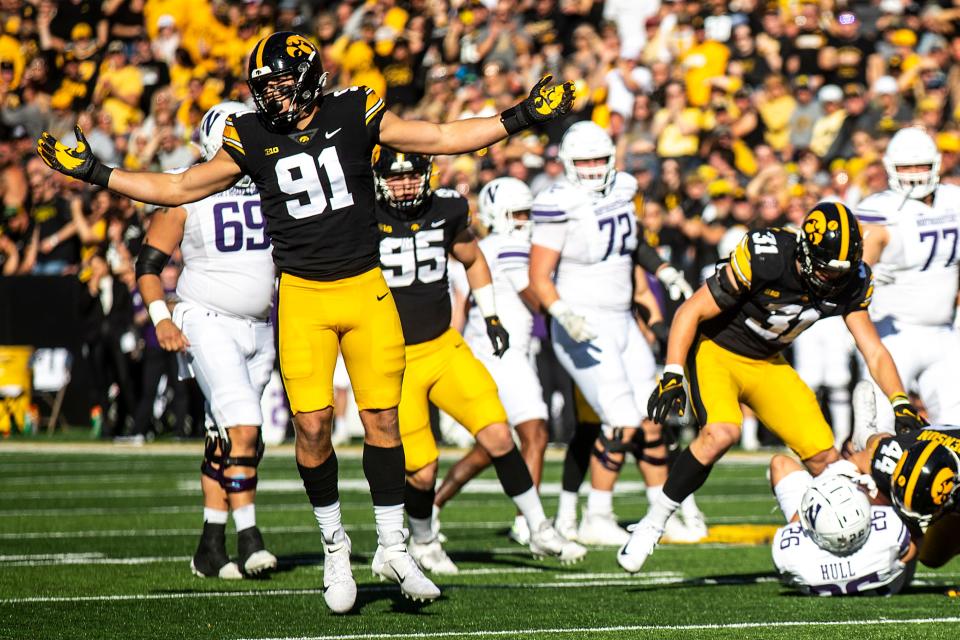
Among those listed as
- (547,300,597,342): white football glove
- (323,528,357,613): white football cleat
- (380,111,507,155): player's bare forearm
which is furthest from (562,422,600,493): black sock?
(380,111,507,155): player's bare forearm

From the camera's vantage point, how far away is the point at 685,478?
7.17 m

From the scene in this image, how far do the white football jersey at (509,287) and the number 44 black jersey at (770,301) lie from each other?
2634 mm

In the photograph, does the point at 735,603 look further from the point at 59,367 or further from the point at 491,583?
the point at 59,367

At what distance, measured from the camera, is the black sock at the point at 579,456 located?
31.3 feet

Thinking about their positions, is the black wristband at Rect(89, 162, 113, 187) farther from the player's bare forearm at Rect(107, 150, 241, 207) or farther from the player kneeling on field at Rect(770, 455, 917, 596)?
the player kneeling on field at Rect(770, 455, 917, 596)

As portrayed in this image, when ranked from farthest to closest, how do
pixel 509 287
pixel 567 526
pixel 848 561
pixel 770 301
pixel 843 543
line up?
1. pixel 509 287
2. pixel 567 526
3. pixel 770 301
4. pixel 848 561
5. pixel 843 543

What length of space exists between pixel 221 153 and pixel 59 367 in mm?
12190

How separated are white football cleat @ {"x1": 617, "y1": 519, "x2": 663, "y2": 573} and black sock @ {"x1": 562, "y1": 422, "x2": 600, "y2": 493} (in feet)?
7.56

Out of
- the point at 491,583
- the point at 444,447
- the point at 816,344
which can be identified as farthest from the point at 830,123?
the point at 491,583

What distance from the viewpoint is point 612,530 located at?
30.3 feet

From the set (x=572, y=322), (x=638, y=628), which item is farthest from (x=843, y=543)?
(x=572, y=322)

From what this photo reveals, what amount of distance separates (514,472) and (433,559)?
1.89 feet

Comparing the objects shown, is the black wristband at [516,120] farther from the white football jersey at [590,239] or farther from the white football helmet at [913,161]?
the white football helmet at [913,161]

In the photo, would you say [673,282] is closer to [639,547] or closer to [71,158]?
[639,547]
